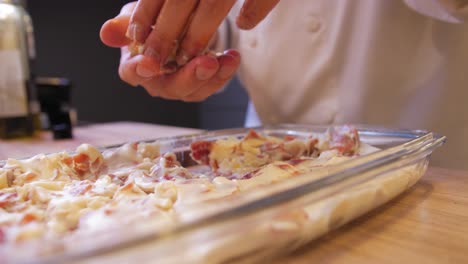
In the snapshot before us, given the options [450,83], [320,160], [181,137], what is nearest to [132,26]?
[181,137]

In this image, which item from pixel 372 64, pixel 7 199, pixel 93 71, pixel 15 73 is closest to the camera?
pixel 7 199

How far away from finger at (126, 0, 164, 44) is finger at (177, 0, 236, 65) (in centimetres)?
6

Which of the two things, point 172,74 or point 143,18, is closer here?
point 143,18

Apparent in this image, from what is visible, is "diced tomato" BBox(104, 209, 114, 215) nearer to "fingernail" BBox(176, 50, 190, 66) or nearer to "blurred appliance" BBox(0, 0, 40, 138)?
"fingernail" BBox(176, 50, 190, 66)

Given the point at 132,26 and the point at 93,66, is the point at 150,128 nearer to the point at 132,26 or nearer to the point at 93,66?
the point at 132,26

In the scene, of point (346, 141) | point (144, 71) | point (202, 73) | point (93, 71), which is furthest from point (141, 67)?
point (93, 71)

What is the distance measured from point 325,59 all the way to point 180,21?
1.69ft

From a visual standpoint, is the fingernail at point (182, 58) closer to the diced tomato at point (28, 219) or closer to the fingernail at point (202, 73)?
the fingernail at point (202, 73)

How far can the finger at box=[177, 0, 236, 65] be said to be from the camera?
21.8 inches

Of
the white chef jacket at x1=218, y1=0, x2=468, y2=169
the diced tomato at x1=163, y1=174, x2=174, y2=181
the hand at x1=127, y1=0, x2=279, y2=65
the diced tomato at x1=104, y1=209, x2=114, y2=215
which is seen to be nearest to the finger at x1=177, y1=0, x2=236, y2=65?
the hand at x1=127, y1=0, x2=279, y2=65

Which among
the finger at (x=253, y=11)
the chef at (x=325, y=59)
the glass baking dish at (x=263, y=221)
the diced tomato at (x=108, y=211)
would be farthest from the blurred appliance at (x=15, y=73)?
the glass baking dish at (x=263, y=221)

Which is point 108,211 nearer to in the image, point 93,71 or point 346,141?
point 346,141

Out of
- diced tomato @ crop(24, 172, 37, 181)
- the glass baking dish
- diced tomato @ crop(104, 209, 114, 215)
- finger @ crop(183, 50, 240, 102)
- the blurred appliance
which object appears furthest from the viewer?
the blurred appliance

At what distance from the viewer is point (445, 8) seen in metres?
0.71
